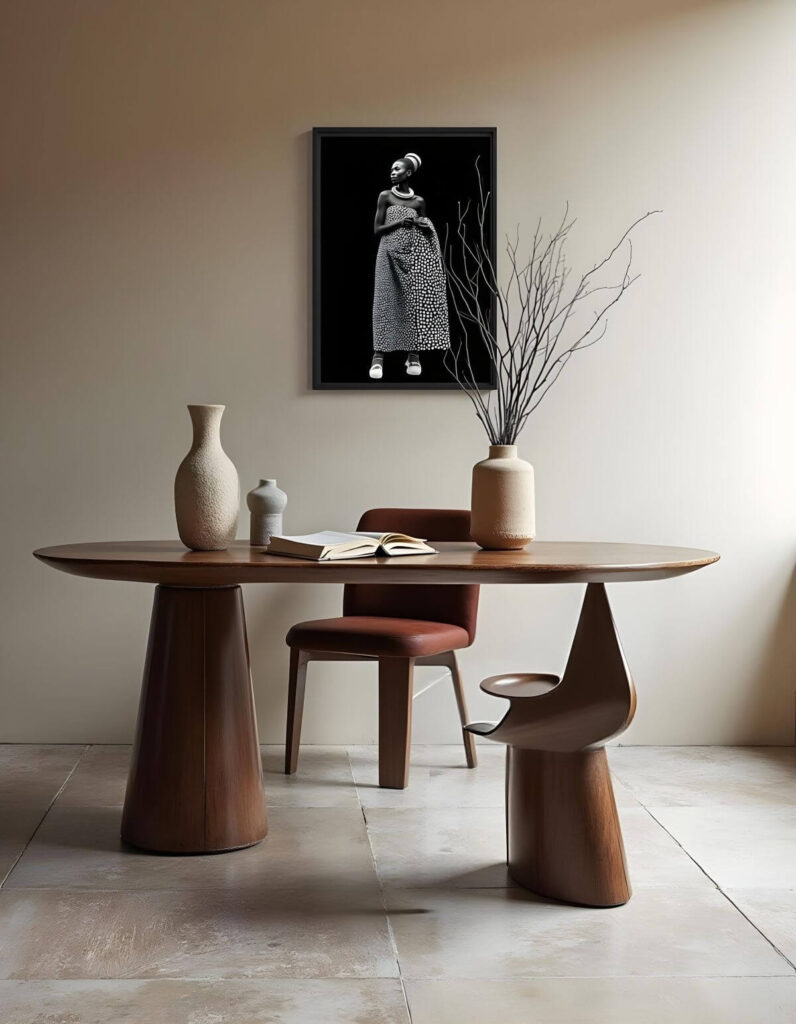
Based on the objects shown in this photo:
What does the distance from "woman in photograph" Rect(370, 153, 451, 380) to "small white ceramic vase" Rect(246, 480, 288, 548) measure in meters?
1.07

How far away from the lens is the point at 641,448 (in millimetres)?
3912

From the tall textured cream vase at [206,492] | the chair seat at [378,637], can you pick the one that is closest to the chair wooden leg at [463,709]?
the chair seat at [378,637]

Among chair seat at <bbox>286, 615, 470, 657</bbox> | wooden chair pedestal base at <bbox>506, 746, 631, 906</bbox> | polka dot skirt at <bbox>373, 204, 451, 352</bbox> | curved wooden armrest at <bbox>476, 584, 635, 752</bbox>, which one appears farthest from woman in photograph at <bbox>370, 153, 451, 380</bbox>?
wooden chair pedestal base at <bbox>506, 746, 631, 906</bbox>

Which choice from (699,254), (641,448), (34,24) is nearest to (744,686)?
(641,448)

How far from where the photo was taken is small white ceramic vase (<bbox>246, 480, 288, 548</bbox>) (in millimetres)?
2939

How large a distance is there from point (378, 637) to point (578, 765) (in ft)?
3.05

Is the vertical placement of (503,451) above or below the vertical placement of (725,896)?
above

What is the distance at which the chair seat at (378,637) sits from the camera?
10.5 ft

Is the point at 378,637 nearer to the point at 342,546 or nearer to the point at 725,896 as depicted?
the point at 342,546

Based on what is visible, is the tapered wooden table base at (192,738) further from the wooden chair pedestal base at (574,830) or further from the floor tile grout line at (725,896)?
the floor tile grout line at (725,896)

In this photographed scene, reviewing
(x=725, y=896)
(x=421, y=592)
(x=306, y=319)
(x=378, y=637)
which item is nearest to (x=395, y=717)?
(x=378, y=637)

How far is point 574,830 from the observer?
2.41 meters

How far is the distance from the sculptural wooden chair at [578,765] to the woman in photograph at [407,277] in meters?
1.61

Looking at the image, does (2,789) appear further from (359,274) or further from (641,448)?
(641,448)
